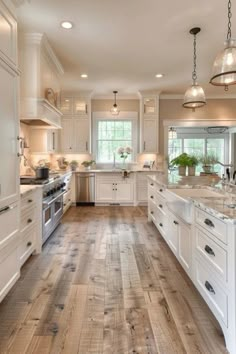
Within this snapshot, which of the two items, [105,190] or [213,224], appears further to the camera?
[105,190]

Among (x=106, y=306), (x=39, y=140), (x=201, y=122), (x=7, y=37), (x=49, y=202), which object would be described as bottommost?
(x=106, y=306)

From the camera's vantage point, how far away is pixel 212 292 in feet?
6.02

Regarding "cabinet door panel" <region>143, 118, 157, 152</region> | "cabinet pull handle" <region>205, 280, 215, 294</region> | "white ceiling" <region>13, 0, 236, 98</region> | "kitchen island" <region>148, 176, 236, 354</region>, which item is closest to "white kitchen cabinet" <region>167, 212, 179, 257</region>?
"kitchen island" <region>148, 176, 236, 354</region>

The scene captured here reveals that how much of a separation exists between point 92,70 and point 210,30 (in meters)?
2.39

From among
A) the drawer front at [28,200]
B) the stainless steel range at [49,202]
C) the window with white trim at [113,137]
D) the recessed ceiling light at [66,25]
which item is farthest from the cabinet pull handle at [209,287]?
the window with white trim at [113,137]

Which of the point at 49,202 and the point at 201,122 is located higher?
the point at 201,122

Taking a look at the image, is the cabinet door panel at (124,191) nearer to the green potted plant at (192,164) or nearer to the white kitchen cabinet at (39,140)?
the white kitchen cabinet at (39,140)

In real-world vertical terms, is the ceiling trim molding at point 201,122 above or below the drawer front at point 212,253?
above

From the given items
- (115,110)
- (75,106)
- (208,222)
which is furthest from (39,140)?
(208,222)

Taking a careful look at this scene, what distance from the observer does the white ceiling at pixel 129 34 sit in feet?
9.83

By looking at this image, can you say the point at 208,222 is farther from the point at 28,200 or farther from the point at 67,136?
the point at 67,136

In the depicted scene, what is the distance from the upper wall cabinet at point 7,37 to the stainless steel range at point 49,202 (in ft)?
5.36

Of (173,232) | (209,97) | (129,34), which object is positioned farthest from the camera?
(209,97)

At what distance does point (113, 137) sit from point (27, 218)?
15.8 feet
